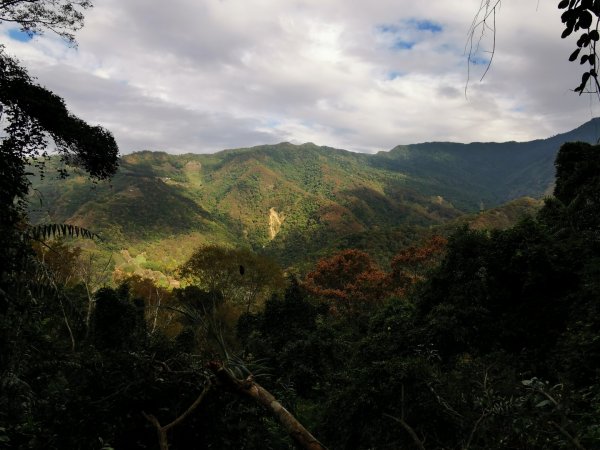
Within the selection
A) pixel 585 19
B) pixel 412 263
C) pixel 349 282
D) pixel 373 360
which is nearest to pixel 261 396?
pixel 585 19

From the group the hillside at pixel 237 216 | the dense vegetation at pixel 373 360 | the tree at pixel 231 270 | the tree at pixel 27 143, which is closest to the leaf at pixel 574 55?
the dense vegetation at pixel 373 360

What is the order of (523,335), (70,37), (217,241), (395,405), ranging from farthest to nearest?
(217,241), (523,335), (70,37), (395,405)

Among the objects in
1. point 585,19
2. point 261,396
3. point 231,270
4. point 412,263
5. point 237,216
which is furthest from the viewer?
point 237,216

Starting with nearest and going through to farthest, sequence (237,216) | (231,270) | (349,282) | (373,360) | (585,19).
Result: (585,19) → (373,360) → (349,282) → (231,270) → (237,216)

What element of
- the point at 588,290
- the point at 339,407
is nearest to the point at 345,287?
the point at 588,290

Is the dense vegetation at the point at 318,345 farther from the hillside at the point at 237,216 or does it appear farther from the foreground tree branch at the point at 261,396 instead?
the hillside at the point at 237,216

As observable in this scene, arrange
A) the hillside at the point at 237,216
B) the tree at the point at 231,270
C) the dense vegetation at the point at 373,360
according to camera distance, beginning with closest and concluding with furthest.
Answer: the dense vegetation at the point at 373,360
the tree at the point at 231,270
the hillside at the point at 237,216

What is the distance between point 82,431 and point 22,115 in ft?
19.9

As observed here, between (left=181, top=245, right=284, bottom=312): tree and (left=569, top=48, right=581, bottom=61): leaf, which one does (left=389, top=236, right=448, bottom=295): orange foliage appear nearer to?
(left=181, top=245, right=284, bottom=312): tree

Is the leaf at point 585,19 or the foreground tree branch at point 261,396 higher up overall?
the leaf at point 585,19

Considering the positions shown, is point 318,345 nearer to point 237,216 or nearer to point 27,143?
point 27,143

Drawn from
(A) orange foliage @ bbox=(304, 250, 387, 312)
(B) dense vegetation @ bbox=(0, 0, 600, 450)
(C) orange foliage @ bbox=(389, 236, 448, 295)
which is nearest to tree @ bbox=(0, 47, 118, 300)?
(B) dense vegetation @ bbox=(0, 0, 600, 450)

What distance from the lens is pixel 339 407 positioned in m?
6.85

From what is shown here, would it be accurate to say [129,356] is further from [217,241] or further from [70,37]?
[217,241]
